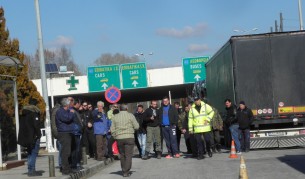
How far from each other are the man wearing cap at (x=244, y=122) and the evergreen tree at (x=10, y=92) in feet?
23.4

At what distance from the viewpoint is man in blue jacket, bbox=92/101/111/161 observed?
18.8m

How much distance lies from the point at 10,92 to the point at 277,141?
8.75 m

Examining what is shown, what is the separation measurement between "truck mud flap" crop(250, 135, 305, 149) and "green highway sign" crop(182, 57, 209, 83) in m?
27.8

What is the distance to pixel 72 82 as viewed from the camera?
3194 centimetres

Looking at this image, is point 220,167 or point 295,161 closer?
point 220,167

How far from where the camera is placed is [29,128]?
13.9m

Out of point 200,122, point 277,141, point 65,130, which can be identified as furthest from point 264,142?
point 65,130

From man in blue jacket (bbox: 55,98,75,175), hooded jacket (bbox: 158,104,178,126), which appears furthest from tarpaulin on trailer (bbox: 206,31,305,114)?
man in blue jacket (bbox: 55,98,75,175)

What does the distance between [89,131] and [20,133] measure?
6154 mm

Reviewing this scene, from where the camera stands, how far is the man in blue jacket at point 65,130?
44.8 feet

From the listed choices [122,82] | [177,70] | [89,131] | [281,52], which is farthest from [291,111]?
[177,70]

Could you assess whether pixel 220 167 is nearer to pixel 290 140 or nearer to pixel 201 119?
pixel 201 119

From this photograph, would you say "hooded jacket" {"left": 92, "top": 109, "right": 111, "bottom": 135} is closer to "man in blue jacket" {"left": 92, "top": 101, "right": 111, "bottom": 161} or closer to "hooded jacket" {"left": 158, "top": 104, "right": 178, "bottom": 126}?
"man in blue jacket" {"left": 92, "top": 101, "right": 111, "bottom": 161}

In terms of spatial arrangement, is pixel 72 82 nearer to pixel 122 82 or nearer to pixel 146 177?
pixel 122 82
